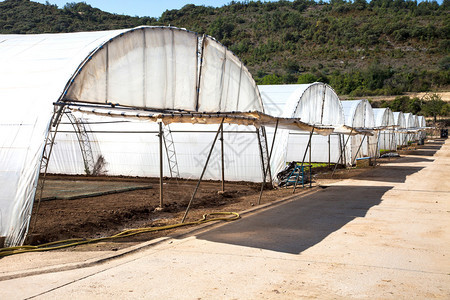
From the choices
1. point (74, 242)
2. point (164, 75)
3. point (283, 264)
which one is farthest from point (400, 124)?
point (283, 264)

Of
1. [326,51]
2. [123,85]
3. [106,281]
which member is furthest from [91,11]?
[106,281]

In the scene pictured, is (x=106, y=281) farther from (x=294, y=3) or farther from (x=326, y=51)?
(x=294, y=3)

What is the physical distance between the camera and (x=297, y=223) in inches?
416

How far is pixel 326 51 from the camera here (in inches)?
4077

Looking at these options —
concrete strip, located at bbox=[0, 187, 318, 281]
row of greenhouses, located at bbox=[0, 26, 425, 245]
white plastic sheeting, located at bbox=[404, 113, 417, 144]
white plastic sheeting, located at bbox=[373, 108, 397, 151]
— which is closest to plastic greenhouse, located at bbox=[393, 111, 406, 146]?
white plastic sheeting, located at bbox=[373, 108, 397, 151]

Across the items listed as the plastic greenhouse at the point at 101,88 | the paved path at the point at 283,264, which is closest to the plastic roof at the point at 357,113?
the plastic greenhouse at the point at 101,88

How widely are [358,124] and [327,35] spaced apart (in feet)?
280

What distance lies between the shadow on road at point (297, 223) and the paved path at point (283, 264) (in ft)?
0.06

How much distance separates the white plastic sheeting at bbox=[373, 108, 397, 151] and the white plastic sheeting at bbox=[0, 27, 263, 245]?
1001 inches

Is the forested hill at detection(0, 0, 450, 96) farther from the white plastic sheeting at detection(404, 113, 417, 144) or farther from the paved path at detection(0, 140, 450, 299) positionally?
the paved path at detection(0, 140, 450, 299)

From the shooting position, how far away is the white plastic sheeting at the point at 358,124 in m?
27.8

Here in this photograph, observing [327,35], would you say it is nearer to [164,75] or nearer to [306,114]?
[306,114]

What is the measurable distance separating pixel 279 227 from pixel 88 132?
13.5m

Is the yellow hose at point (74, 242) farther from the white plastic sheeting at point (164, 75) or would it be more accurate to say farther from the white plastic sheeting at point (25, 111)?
the white plastic sheeting at point (164, 75)
